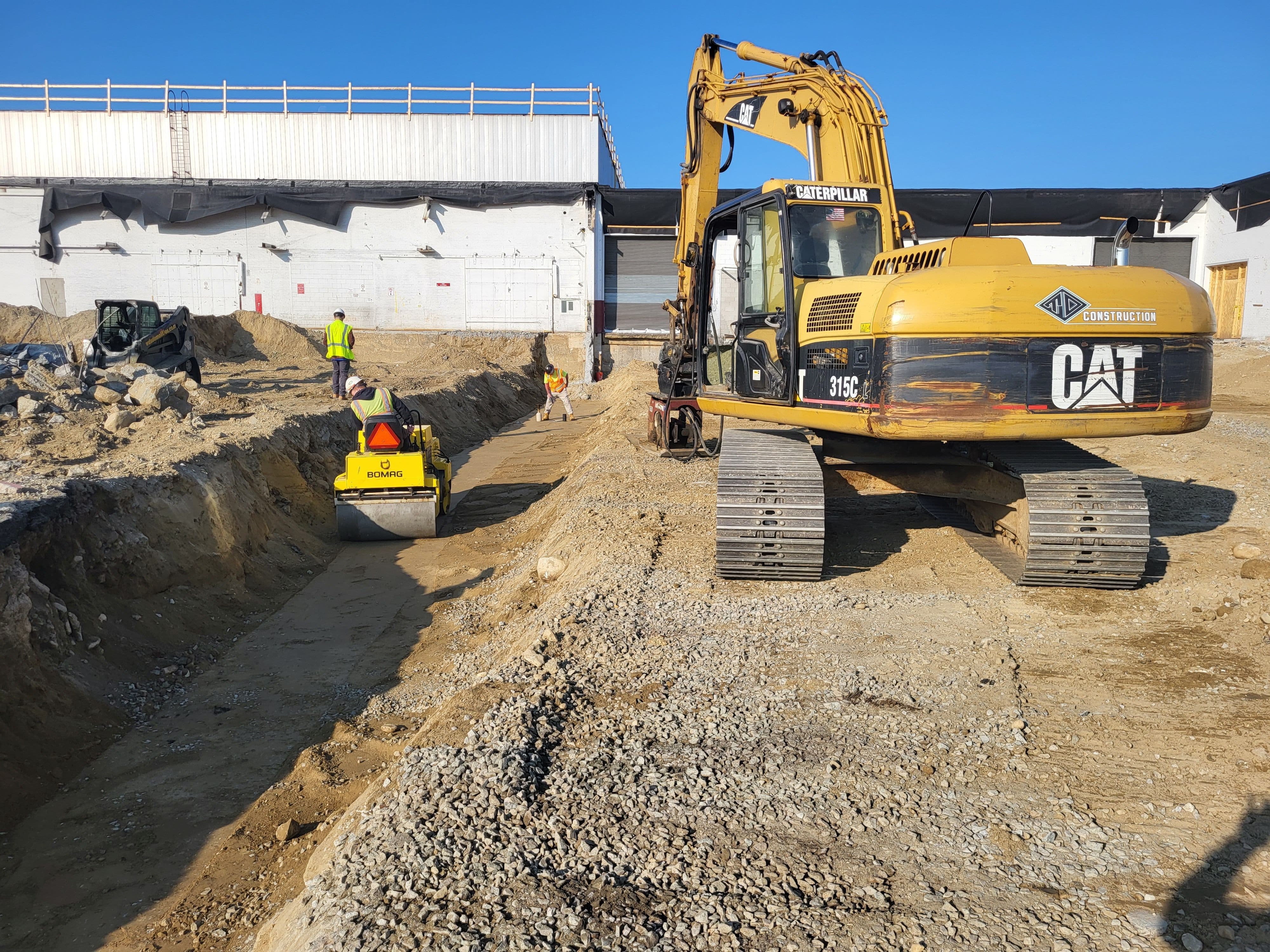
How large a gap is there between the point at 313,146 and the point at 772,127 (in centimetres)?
2579

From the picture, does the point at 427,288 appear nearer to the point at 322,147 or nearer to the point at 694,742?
the point at 322,147

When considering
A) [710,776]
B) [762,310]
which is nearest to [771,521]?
[762,310]

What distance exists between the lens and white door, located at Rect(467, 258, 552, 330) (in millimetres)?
28766

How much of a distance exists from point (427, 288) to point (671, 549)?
23.2 metres

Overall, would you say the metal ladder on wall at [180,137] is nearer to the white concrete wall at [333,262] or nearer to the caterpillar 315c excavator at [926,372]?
the white concrete wall at [333,262]

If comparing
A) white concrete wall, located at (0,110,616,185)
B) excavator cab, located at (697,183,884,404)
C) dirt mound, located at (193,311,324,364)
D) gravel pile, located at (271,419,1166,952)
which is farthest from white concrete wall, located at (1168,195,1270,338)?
dirt mound, located at (193,311,324,364)

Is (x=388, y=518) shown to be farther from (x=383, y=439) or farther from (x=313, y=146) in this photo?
(x=313, y=146)

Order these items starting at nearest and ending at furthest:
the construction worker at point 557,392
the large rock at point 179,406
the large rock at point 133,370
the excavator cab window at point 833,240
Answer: the excavator cab window at point 833,240 < the large rock at point 179,406 < the large rock at point 133,370 < the construction worker at point 557,392

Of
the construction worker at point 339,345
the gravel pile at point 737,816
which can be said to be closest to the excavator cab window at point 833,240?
the gravel pile at point 737,816

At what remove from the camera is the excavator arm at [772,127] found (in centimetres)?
835

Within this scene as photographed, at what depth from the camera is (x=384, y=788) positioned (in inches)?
154

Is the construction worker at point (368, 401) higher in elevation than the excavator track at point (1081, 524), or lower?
higher

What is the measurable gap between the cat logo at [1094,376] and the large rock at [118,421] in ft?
37.1

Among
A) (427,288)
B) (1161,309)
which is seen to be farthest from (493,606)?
(427,288)
